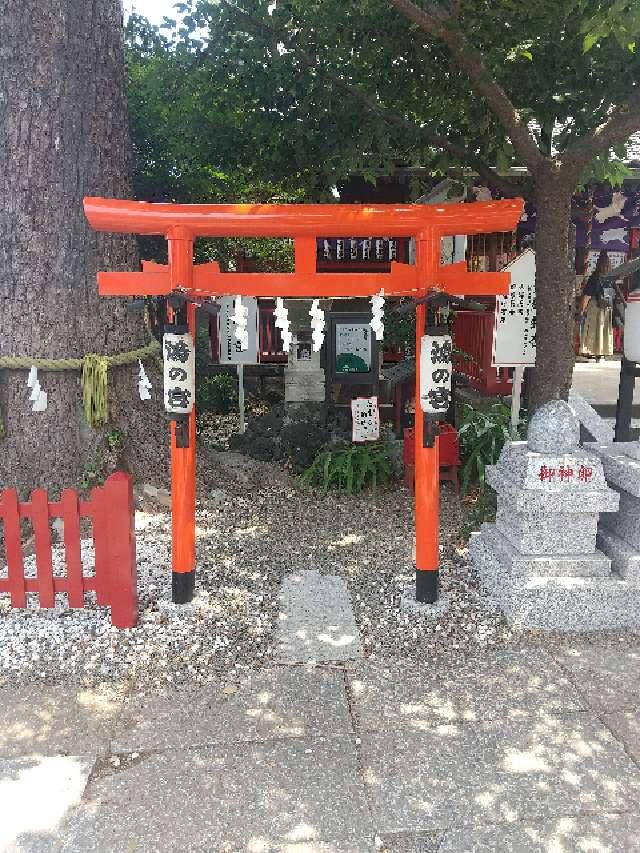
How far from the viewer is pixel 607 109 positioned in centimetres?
645

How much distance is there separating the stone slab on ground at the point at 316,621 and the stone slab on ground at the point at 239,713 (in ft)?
0.90

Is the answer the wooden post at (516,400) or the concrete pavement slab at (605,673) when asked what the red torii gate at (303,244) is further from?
the wooden post at (516,400)

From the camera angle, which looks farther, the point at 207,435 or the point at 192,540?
the point at 207,435

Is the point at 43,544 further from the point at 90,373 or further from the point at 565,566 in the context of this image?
the point at 565,566

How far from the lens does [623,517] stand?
5.13 metres

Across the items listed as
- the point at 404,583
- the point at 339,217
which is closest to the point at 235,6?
the point at 339,217

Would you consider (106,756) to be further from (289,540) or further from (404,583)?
(289,540)

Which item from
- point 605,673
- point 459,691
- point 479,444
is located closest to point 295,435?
point 479,444

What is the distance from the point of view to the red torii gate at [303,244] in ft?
14.9

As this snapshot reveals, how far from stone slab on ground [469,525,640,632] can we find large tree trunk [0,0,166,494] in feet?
14.2

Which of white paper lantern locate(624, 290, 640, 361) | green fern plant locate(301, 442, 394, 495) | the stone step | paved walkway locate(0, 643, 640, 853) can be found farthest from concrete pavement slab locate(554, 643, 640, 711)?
green fern plant locate(301, 442, 394, 495)

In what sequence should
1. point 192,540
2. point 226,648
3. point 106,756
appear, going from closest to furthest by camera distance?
point 106,756 < point 226,648 < point 192,540

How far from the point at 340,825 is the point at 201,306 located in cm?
336

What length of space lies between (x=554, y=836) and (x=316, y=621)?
7.55 ft
